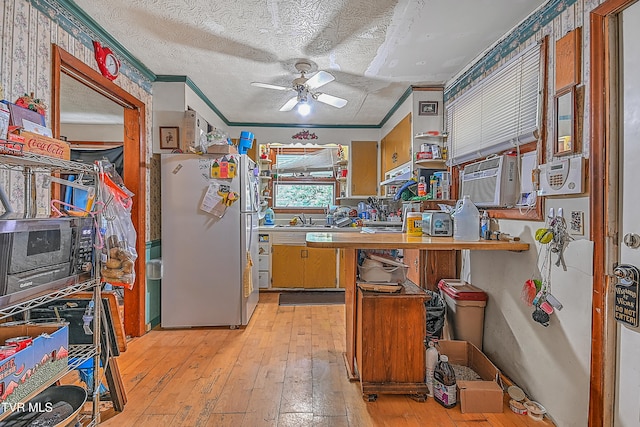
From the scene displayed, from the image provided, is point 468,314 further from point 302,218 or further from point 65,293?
point 302,218

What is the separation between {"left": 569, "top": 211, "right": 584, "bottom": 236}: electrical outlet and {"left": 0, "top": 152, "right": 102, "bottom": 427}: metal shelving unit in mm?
2215

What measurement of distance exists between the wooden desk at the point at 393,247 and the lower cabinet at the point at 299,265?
163 centimetres

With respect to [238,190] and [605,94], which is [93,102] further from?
[605,94]

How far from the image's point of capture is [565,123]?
1.57 meters

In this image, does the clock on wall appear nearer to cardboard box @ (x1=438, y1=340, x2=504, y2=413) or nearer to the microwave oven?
the microwave oven

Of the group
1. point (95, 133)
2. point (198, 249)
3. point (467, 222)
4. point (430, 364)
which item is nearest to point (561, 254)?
point (467, 222)

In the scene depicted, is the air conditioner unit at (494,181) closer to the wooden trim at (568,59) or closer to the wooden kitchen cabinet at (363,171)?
the wooden trim at (568,59)

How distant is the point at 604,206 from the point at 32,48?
2856 millimetres

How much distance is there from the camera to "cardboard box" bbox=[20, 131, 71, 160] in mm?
1225

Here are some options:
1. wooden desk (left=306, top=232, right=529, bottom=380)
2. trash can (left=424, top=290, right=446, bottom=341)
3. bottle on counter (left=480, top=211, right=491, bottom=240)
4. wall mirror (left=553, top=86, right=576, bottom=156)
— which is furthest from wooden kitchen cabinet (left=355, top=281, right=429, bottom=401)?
wall mirror (left=553, top=86, right=576, bottom=156)

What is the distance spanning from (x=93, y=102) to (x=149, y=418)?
3.31 m

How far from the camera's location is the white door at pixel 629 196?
1.25 metres

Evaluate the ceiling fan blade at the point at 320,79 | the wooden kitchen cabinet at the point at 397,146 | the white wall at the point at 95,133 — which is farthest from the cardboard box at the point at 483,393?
the white wall at the point at 95,133

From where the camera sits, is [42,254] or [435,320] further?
[435,320]
